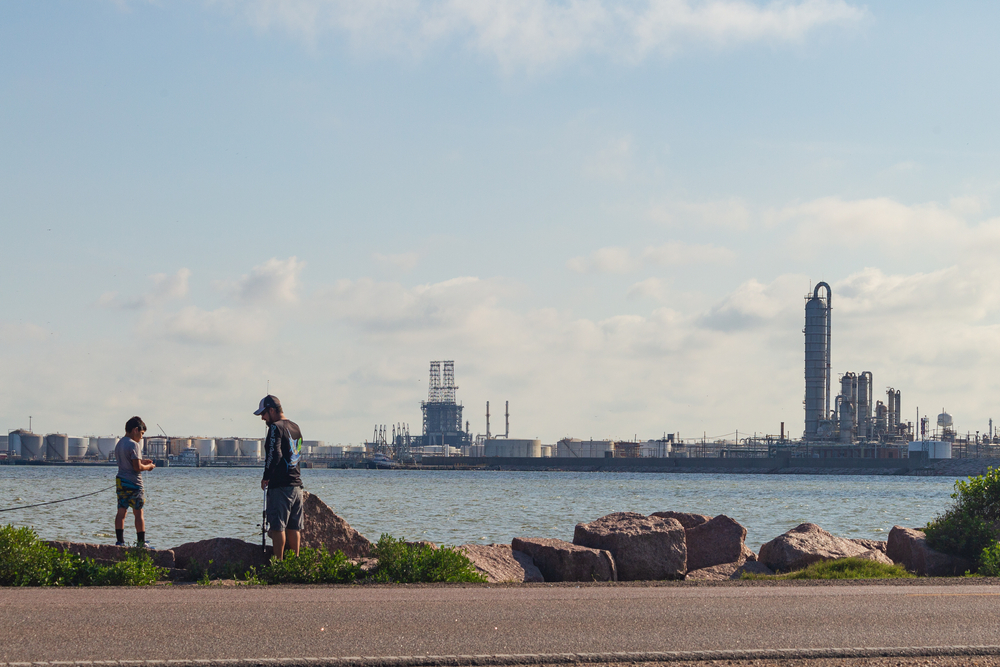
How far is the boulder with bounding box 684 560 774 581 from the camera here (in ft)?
51.6

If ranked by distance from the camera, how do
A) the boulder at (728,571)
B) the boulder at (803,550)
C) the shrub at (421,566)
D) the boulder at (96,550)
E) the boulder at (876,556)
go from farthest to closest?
1. the boulder at (803,550)
2. the boulder at (876,556)
3. the boulder at (728,571)
4. the boulder at (96,550)
5. the shrub at (421,566)

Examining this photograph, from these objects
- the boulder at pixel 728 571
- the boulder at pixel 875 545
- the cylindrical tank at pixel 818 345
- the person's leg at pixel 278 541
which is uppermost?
the cylindrical tank at pixel 818 345

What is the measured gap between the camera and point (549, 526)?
32.3 m

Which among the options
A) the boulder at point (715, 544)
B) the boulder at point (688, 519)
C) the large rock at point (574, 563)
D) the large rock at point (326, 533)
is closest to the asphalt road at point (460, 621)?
the large rock at point (326, 533)

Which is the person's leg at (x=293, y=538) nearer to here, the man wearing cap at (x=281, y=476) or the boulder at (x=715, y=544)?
the man wearing cap at (x=281, y=476)

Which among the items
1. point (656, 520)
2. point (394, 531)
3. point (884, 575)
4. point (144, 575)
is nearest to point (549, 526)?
point (394, 531)

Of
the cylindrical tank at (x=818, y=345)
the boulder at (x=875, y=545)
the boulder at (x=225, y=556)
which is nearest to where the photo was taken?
the boulder at (x=225, y=556)

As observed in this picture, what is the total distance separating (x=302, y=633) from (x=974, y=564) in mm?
10760

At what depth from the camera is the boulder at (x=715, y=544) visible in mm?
16656

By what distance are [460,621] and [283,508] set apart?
4379mm

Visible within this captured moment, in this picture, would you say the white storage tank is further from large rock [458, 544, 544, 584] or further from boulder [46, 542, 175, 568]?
boulder [46, 542, 175, 568]

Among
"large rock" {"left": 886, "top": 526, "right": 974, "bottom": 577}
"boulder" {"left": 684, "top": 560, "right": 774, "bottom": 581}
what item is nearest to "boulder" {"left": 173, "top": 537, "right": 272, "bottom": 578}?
"boulder" {"left": 684, "top": 560, "right": 774, "bottom": 581}

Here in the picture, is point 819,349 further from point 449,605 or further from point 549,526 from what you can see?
point 449,605

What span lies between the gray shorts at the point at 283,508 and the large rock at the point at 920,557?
910 centimetres
